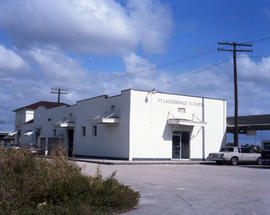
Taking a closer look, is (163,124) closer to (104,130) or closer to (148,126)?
(148,126)

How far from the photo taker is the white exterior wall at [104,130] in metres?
29.2

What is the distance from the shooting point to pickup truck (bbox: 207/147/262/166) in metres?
28.0

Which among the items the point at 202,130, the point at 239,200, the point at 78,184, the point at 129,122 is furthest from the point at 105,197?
Result: the point at 202,130

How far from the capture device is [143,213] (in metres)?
8.20

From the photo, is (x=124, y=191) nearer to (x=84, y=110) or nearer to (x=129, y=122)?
(x=129, y=122)

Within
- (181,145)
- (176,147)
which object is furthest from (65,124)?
(181,145)

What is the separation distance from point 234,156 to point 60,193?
2231cm

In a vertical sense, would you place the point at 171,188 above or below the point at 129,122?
below

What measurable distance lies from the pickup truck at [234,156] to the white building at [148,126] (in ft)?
11.4

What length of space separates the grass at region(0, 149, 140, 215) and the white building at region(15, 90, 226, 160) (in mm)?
17716

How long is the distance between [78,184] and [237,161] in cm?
2225

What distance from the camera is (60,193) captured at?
324 inches

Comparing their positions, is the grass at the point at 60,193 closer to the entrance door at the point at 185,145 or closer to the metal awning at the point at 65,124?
the entrance door at the point at 185,145

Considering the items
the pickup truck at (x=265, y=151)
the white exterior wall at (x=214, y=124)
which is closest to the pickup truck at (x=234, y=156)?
the pickup truck at (x=265, y=151)
